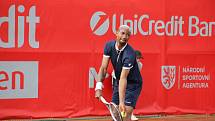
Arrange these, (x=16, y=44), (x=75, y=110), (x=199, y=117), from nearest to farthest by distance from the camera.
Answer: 1. (x=16, y=44)
2. (x=75, y=110)
3. (x=199, y=117)

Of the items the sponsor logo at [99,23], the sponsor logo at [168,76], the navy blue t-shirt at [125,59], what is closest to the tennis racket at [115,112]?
the navy blue t-shirt at [125,59]

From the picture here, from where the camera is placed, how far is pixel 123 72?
636 centimetres

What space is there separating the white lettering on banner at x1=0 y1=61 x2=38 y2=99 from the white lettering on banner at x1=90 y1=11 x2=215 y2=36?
1362mm

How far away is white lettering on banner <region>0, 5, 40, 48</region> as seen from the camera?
28.9 feet

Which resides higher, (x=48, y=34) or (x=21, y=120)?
(x=48, y=34)

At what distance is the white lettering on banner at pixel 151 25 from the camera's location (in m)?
9.48

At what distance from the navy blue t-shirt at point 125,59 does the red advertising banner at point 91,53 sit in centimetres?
268

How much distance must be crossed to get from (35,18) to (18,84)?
1168mm

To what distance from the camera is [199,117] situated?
10.2 metres

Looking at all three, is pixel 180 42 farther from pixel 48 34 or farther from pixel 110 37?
pixel 48 34

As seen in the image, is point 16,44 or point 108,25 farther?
point 108,25

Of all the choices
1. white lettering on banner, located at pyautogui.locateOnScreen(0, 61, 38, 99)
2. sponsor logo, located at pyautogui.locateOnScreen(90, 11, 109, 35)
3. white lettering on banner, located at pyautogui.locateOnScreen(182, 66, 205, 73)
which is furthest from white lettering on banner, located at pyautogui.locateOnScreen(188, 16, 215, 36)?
white lettering on banner, located at pyautogui.locateOnScreen(0, 61, 38, 99)

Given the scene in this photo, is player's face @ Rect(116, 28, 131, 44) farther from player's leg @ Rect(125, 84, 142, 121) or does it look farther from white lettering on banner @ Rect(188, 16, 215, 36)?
white lettering on banner @ Rect(188, 16, 215, 36)

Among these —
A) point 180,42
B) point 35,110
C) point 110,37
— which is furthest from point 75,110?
point 180,42
